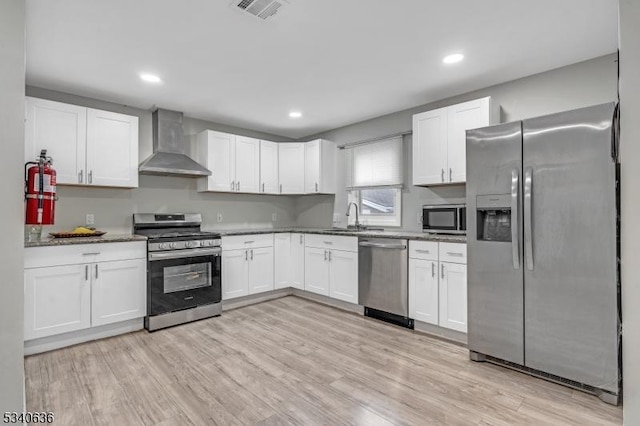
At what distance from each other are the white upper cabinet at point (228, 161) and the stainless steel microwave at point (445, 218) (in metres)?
2.51

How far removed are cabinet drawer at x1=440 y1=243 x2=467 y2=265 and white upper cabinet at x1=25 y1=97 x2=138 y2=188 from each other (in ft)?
11.5

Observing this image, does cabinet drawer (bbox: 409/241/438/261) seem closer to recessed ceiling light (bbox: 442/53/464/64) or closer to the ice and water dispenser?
the ice and water dispenser

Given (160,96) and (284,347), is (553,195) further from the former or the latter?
(160,96)

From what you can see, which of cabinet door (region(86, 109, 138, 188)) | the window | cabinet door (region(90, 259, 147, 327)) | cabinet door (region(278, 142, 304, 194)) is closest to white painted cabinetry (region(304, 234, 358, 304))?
the window

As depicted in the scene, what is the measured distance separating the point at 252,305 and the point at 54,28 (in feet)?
11.4

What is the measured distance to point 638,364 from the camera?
1.49 metres

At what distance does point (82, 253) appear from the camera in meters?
3.10

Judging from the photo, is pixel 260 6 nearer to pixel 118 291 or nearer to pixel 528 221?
pixel 528 221

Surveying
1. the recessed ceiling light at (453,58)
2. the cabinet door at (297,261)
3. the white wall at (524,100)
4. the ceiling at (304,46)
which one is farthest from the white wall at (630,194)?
the cabinet door at (297,261)

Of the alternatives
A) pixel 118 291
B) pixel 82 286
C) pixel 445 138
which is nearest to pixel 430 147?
pixel 445 138

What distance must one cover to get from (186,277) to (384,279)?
7.46 ft

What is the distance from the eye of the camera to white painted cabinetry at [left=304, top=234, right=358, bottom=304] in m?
4.00

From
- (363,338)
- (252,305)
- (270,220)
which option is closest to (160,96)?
(270,220)

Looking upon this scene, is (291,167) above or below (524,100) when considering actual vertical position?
below
